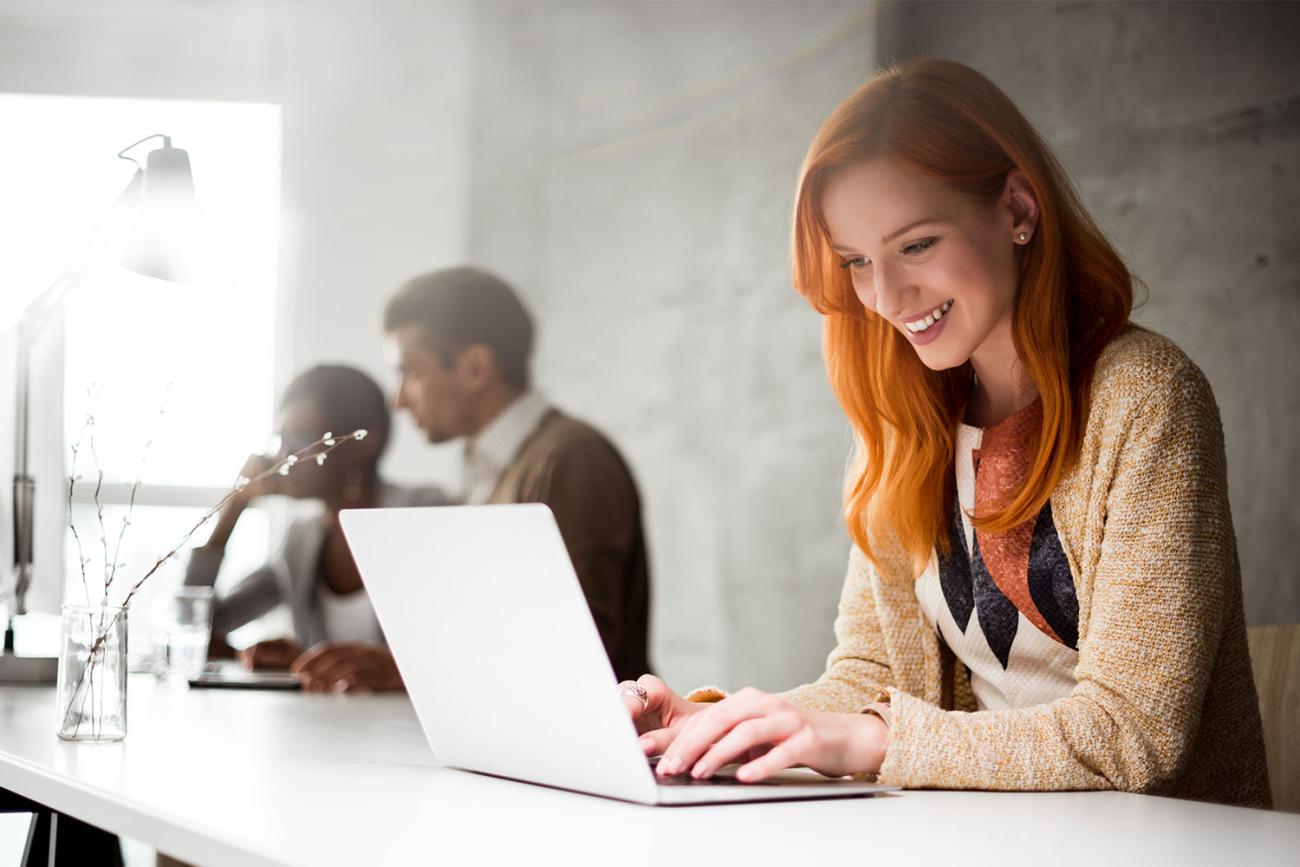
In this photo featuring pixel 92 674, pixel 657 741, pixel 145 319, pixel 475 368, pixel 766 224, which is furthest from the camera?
pixel 145 319

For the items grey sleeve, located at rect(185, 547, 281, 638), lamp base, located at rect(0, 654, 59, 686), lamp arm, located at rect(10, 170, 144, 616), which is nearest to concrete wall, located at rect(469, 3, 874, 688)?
grey sleeve, located at rect(185, 547, 281, 638)

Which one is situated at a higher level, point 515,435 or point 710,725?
point 515,435

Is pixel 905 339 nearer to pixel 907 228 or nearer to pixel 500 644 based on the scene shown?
pixel 907 228

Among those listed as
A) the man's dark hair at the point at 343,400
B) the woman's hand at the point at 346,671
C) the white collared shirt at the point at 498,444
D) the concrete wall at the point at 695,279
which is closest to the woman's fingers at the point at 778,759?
the woman's hand at the point at 346,671

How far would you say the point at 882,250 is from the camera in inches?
57.3

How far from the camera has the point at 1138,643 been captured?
1.10 meters

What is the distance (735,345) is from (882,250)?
6.57ft

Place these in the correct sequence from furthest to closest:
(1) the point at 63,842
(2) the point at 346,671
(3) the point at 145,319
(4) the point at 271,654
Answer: (3) the point at 145,319 → (4) the point at 271,654 → (2) the point at 346,671 → (1) the point at 63,842

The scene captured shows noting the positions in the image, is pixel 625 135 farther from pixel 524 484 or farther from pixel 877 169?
pixel 877 169

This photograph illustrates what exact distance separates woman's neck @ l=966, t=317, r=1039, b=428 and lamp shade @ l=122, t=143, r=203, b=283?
1757 mm

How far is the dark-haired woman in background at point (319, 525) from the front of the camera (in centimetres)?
338

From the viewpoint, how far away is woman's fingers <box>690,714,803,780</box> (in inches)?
36.9

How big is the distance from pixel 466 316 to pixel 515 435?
1.82 ft

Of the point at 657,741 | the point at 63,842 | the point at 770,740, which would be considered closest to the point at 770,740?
the point at 770,740
